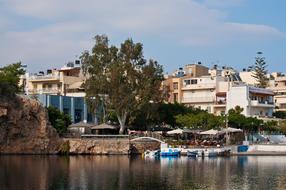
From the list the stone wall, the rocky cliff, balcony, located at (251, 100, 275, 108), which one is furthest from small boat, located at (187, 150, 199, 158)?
balcony, located at (251, 100, 275, 108)

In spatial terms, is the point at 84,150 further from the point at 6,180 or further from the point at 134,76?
the point at 6,180

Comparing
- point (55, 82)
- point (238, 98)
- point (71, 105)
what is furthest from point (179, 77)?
point (71, 105)

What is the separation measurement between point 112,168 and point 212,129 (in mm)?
32549

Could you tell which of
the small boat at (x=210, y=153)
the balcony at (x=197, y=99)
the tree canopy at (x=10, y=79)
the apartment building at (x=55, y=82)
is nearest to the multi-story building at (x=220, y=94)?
the balcony at (x=197, y=99)

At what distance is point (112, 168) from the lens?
5531cm

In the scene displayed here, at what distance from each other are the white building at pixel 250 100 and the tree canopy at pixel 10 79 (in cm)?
3738

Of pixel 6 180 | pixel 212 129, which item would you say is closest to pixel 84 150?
pixel 212 129

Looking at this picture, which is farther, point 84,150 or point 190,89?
point 190,89

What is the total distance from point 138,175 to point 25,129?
30.6 meters

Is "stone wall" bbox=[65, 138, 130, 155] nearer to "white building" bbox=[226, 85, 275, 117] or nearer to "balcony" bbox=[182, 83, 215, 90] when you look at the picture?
"white building" bbox=[226, 85, 275, 117]

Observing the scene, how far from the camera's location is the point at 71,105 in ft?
292

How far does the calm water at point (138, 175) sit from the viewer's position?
41594mm

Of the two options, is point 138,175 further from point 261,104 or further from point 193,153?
point 261,104

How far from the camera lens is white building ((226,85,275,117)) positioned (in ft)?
320
